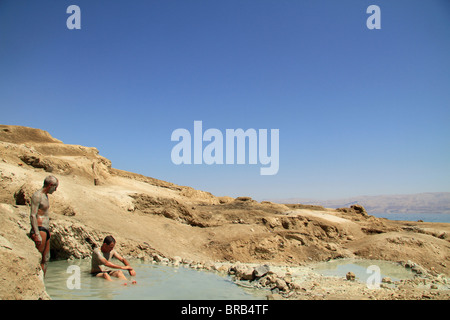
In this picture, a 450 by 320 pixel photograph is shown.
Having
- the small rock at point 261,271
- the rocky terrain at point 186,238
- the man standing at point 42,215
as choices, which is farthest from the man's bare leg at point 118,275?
the small rock at point 261,271

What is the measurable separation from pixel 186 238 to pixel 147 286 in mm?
5757

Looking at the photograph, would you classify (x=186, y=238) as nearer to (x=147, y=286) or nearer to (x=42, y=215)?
(x=147, y=286)

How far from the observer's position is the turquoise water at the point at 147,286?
5598mm

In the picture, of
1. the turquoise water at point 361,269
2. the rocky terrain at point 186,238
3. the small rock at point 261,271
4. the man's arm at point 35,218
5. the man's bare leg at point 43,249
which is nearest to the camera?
the man's arm at point 35,218

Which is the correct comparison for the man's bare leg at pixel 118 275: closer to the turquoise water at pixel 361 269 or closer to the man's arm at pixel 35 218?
the man's arm at pixel 35 218

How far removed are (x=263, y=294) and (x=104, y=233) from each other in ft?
17.2

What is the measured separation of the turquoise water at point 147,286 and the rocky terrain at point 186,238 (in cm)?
68

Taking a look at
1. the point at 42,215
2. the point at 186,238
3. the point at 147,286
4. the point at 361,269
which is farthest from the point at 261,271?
the point at 361,269

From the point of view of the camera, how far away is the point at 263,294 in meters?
6.46

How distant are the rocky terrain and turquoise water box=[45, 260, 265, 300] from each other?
684 millimetres

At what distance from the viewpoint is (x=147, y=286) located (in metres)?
6.37

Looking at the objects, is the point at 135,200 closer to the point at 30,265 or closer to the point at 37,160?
the point at 37,160

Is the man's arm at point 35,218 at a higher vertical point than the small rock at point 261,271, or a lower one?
higher
